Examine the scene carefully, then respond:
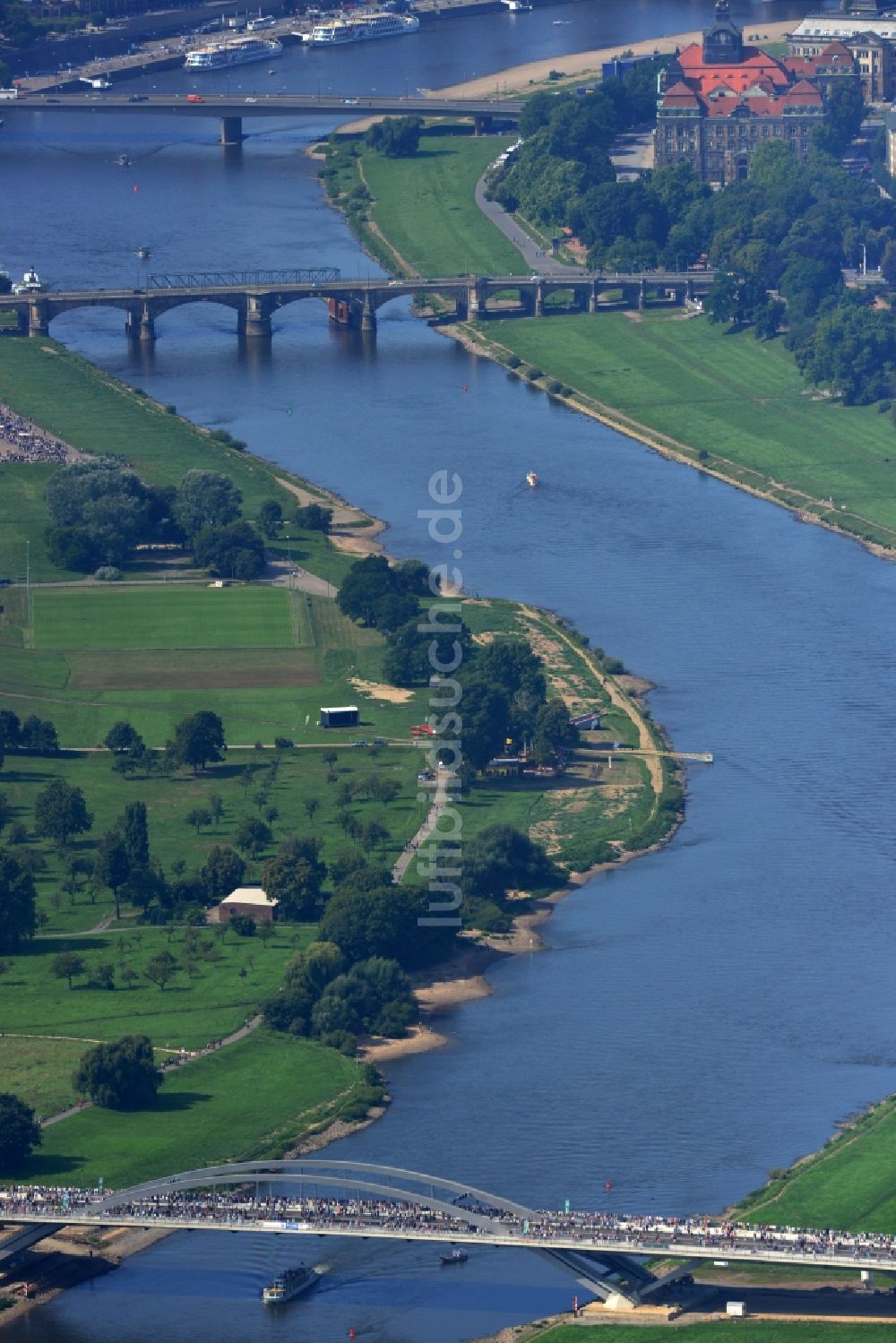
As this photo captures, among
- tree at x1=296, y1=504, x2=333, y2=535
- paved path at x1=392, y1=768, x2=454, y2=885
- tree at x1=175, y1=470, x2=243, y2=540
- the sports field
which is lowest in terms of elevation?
paved path at x1=392, y1=768, x2=454, y2=885

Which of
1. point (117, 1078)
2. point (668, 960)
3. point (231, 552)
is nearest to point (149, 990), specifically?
point (117, 1078)

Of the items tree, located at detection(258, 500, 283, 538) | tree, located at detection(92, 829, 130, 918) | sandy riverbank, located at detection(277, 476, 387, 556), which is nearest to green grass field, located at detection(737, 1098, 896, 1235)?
tree, located at detection(92, 829, 130, 918)

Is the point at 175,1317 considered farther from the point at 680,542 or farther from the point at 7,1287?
the point at 680,542

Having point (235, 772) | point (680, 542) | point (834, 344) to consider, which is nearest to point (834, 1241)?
point (235, 772)

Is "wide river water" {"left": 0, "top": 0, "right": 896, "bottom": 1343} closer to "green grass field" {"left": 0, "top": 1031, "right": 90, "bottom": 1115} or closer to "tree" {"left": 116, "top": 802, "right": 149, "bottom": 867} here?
"green grass field" {"left": 0, "top": 1031, "right": 90, "bottom": 1115}

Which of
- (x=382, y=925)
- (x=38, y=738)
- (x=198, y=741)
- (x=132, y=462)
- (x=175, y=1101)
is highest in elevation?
(x=132, y=462)

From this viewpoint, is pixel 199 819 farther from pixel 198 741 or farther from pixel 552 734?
pixel 552 734
